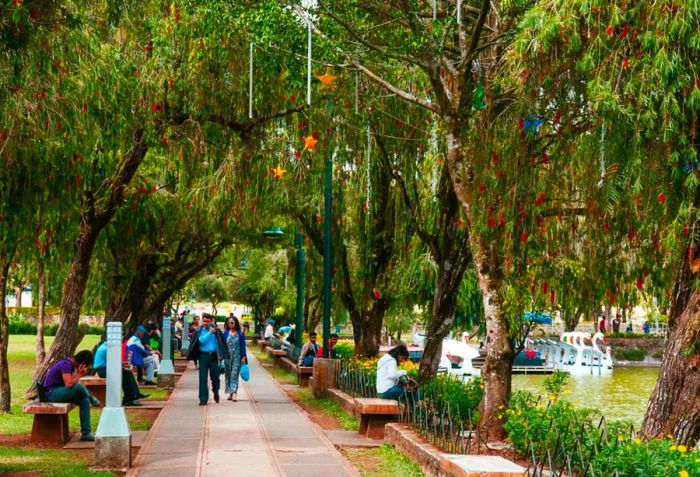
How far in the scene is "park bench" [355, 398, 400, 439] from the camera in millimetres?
14914

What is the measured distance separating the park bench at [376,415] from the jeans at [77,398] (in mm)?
3863

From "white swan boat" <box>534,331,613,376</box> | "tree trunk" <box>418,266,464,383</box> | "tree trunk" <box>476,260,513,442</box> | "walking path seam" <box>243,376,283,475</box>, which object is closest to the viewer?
"walking path seam" <box>243,376,283,475</box>

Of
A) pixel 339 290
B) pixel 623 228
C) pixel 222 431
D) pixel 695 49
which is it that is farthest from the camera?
pixel 339 290

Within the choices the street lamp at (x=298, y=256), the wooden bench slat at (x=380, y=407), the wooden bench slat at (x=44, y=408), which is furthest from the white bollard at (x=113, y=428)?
the street lamp at (x=298, y=256)

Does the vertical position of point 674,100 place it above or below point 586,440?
above

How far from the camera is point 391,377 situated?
15570mm

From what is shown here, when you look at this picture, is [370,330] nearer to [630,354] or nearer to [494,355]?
[494,355]

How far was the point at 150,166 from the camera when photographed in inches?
909

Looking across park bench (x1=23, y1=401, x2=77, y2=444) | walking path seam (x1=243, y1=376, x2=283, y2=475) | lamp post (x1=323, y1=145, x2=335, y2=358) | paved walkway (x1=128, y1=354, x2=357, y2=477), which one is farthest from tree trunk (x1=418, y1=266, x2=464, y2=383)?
park bench (x1=23, y1=401, x2=77, y2=444)

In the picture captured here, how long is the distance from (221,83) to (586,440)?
11.2 meters

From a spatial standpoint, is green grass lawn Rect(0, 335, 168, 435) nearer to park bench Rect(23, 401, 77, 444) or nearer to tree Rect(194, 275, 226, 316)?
park bench Rect(23, 401, 77, 444)

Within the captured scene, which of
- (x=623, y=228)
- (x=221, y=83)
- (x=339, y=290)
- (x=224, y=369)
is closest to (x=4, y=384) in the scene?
(x=224, y=369)

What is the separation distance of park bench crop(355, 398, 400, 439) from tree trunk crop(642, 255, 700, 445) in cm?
508

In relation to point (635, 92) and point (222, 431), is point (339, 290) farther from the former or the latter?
point (635, 92)
